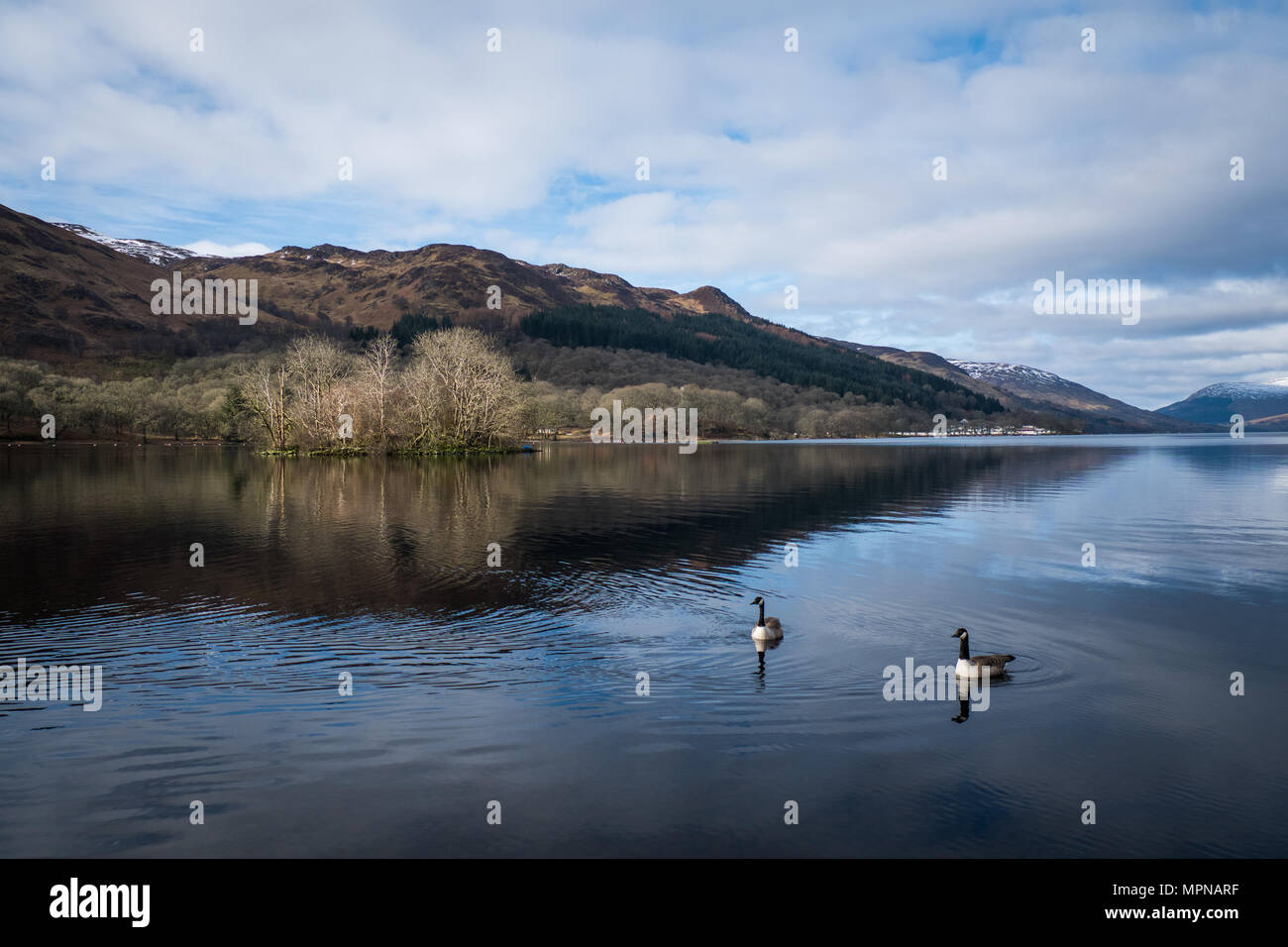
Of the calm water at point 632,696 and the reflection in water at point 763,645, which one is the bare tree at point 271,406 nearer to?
the calm water at point 632,696

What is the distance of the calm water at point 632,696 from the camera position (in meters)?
9.71

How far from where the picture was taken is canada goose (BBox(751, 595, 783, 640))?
1727 centimetres

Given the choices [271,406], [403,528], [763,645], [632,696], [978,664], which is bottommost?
[632,696]

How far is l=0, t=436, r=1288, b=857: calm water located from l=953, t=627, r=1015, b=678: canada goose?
1.32 feet

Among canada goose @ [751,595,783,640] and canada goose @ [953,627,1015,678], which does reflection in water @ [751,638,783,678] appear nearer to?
canada goose @ [751,595,783,640]

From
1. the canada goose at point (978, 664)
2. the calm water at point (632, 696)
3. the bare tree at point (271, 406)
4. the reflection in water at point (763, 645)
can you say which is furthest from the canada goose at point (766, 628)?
the bare tree at point (271, 406)

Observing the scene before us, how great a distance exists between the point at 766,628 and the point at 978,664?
4599mm

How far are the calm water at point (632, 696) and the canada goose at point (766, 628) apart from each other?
45 cm

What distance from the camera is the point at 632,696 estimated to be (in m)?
14.3

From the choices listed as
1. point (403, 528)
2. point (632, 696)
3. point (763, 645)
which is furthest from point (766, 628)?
point (403, 528)

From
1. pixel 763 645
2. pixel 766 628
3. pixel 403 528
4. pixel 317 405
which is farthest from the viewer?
pixel 317 405

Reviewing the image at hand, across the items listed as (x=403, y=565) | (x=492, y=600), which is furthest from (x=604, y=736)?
(x=403, y=565)

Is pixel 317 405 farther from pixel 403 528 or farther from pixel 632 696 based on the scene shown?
pixel 632 696

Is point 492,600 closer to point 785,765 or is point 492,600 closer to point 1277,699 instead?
point 785,765
